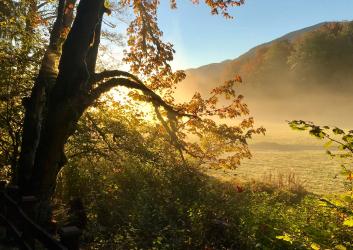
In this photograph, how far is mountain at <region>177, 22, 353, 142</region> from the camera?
7775 centimetres

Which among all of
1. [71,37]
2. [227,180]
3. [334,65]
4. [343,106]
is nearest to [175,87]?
[71,37]

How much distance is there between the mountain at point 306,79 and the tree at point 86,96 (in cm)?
5790

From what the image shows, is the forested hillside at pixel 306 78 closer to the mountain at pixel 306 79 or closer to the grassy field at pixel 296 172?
the mountain at pixel 306 79

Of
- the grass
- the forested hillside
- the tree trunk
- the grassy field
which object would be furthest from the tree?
the forested hillside

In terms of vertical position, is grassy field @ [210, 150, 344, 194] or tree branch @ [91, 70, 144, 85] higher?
→ tree branch @ [91, 70, 144, 85]

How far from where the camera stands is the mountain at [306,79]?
7775 cm

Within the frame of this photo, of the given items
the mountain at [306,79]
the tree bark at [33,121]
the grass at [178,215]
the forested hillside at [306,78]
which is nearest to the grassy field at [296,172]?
the grass at [178,215]

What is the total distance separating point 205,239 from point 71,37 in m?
5.86

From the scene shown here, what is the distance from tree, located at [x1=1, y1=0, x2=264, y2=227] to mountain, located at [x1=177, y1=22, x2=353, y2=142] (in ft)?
190

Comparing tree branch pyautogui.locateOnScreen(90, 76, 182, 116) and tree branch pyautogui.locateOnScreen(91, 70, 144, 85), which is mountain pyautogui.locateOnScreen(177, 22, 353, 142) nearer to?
tree branch pyautogui.locateOnScreen(90, 76, 182, 116)

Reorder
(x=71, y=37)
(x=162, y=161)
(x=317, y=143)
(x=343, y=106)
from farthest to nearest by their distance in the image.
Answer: (x=343, y=106) → (x=317, y=143) → (x=162, y=161) → (x=71, y=37)

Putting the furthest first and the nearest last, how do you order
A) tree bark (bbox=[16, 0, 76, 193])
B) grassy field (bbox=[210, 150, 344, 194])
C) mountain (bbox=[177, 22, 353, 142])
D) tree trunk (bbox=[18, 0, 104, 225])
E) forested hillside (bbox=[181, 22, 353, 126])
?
forested hillside (bbox=[181, 22, 353, 126])
mountain (bbox=[177, 22, 353, 142])
grassy field (bbox=[210, 150, 344, 194])
tree bark (bbox=[16, 0, 76, 193])
tree trunk (bbox=[18, 0, 104, 225])

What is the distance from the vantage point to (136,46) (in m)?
12.0

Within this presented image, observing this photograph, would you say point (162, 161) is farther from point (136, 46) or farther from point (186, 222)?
point (136, 46)
